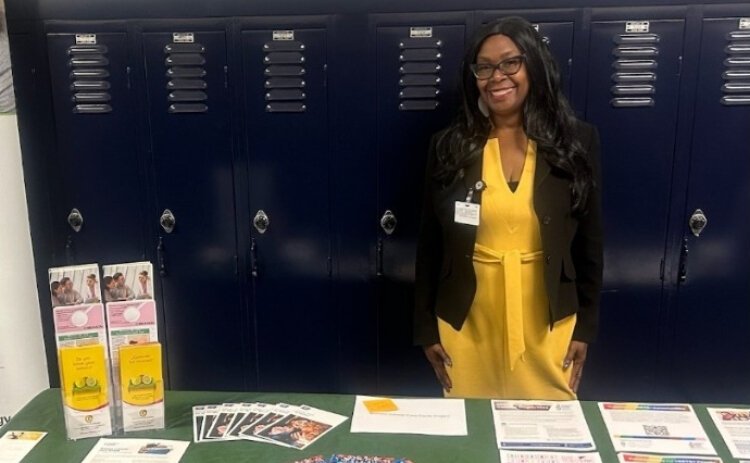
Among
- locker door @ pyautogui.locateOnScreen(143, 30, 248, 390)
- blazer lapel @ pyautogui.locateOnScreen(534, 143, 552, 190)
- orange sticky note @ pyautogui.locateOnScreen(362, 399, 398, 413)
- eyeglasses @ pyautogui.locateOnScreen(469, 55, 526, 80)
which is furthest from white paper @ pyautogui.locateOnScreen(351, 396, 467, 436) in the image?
locker door @ pyautogui.locateOnScreen(143, 30, 248, 390)

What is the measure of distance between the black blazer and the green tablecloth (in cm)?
45

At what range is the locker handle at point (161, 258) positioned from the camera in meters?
2.71

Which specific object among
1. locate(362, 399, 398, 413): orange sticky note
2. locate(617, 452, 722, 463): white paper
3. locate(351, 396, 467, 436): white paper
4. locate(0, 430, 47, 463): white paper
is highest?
locate(362, 399, 398, 413): orange sticky note

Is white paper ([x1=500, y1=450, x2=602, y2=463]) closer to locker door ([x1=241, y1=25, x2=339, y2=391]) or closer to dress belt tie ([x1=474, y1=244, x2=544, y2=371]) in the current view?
dress belt tie ([x1=474, y1=244, x2=544, y2=371])

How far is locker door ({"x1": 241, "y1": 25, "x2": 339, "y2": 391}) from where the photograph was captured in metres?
2.50

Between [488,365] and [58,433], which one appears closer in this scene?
[58,433]

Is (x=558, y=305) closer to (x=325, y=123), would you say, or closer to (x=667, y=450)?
(x=667, y=450)

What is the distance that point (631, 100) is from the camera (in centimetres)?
244

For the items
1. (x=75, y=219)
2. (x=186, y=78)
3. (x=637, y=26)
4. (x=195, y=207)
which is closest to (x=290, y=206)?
(x=195, y=207)

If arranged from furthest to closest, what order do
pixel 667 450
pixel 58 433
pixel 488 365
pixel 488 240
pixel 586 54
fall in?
1. pixel 586 54
2. pixel 488 365
3. pixel 488 240
4. pixel 58 433
5. pixel 667 450

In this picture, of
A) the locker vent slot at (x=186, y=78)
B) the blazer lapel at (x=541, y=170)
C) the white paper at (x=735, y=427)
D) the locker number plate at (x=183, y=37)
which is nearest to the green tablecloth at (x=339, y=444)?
the white paper at (x=735, y=427)

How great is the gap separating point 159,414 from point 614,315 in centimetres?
182

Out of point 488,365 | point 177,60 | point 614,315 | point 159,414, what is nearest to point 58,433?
point 159,414

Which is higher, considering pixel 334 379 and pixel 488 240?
pixel 488 240
